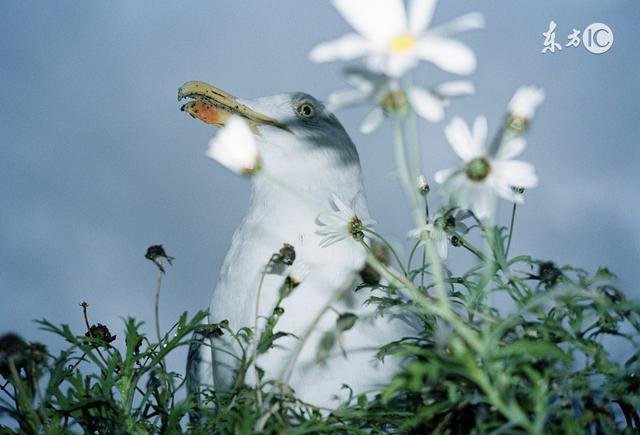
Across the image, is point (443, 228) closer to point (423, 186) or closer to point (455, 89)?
point (423, 186)

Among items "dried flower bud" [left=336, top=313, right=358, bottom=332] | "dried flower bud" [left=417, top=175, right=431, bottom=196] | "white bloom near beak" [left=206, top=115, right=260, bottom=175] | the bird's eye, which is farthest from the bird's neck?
"white bloom near beak" [left=206, top=115, right=260, bottom=175]

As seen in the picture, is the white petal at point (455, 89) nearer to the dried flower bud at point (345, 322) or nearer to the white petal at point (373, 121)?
the white petal at point (373, 121)

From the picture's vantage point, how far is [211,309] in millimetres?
2221

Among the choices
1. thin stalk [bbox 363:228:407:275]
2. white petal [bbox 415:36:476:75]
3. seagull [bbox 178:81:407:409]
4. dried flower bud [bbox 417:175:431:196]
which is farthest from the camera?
seagull [bbox 178:81:407:409]

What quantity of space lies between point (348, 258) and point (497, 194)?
1141 mm

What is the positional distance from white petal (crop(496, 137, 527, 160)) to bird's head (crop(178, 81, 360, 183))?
1.48 m

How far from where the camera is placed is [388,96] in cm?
79

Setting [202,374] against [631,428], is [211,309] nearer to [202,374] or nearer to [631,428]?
[202,374]

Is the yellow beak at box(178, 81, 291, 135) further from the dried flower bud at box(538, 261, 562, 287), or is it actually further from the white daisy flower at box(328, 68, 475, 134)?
the white daisy flower at box(328, 68, 475, 134)

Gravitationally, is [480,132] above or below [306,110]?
below

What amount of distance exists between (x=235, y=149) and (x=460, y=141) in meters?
0.31

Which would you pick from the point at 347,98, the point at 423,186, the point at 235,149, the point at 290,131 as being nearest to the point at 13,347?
the point at 235,149

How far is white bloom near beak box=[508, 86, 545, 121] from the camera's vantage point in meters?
1.07

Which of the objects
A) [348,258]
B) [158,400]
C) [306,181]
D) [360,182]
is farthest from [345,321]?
[360,182]
